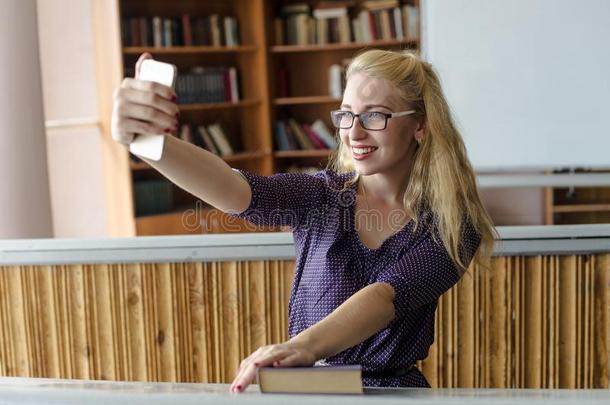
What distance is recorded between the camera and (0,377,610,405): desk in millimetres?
1040

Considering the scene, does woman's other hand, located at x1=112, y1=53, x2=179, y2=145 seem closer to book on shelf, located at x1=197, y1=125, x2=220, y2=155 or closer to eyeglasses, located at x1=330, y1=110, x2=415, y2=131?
eyeglasses, located at x1=330, y1=110, x2=415, y2=131

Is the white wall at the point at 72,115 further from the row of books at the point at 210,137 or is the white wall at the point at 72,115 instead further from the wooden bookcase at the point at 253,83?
the row of books at the point at 210,137

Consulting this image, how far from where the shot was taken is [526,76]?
11.3 ft

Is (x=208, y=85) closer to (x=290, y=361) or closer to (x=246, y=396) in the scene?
(x=290, y=361)

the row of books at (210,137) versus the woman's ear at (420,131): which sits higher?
the woman's ear at (420,131)

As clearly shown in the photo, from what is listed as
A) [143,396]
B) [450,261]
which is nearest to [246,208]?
[450,261]

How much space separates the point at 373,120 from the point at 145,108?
0.53 meters

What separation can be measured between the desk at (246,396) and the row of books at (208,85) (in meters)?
4.62

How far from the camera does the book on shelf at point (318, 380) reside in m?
1.08

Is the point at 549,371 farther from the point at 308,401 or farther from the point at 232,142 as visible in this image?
the point at 232,142

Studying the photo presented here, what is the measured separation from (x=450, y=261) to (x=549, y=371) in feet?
3.36

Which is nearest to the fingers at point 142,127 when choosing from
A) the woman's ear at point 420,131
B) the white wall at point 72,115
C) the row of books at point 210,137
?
the woman's ear at point 420,131

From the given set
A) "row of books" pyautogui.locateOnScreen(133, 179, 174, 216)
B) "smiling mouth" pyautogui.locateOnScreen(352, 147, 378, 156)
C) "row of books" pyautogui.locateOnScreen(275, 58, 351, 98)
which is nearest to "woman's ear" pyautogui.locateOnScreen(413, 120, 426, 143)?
"smiling mouth" pyautogui.locateOnScreen(352, 147, 378, 156)

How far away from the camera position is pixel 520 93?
3449mm
